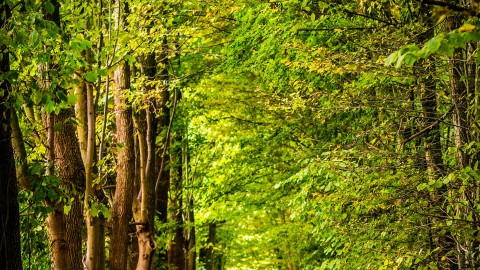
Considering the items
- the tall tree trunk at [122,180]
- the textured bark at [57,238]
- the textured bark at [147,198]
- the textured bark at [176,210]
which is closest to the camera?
the textured bark at [57,238]

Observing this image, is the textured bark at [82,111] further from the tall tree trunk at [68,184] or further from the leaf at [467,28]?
the leaf at [467,28]

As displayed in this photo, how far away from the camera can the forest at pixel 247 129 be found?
5.96 meters

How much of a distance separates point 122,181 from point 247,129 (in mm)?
6257

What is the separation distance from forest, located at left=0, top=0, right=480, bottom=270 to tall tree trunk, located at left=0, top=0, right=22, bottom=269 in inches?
0.6

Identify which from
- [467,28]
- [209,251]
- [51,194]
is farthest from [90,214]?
[209,251]

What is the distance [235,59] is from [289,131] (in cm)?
305

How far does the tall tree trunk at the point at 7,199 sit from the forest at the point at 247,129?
0.05 feet

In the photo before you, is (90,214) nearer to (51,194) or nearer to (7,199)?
(51,194)

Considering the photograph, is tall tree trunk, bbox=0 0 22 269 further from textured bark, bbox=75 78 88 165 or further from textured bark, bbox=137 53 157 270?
textured bark, bbox=137 53 157 270

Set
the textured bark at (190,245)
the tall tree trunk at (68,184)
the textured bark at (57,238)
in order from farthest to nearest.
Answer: the textured bark at (190,245) → the tall tree trunk at (68,184) → the textured bark at (57,238)

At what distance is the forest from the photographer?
A: 596cm

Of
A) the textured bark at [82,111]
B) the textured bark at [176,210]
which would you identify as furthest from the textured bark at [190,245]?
the textured bark at [82,111]

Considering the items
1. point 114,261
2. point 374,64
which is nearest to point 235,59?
point 114,261

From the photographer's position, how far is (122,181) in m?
12.1
